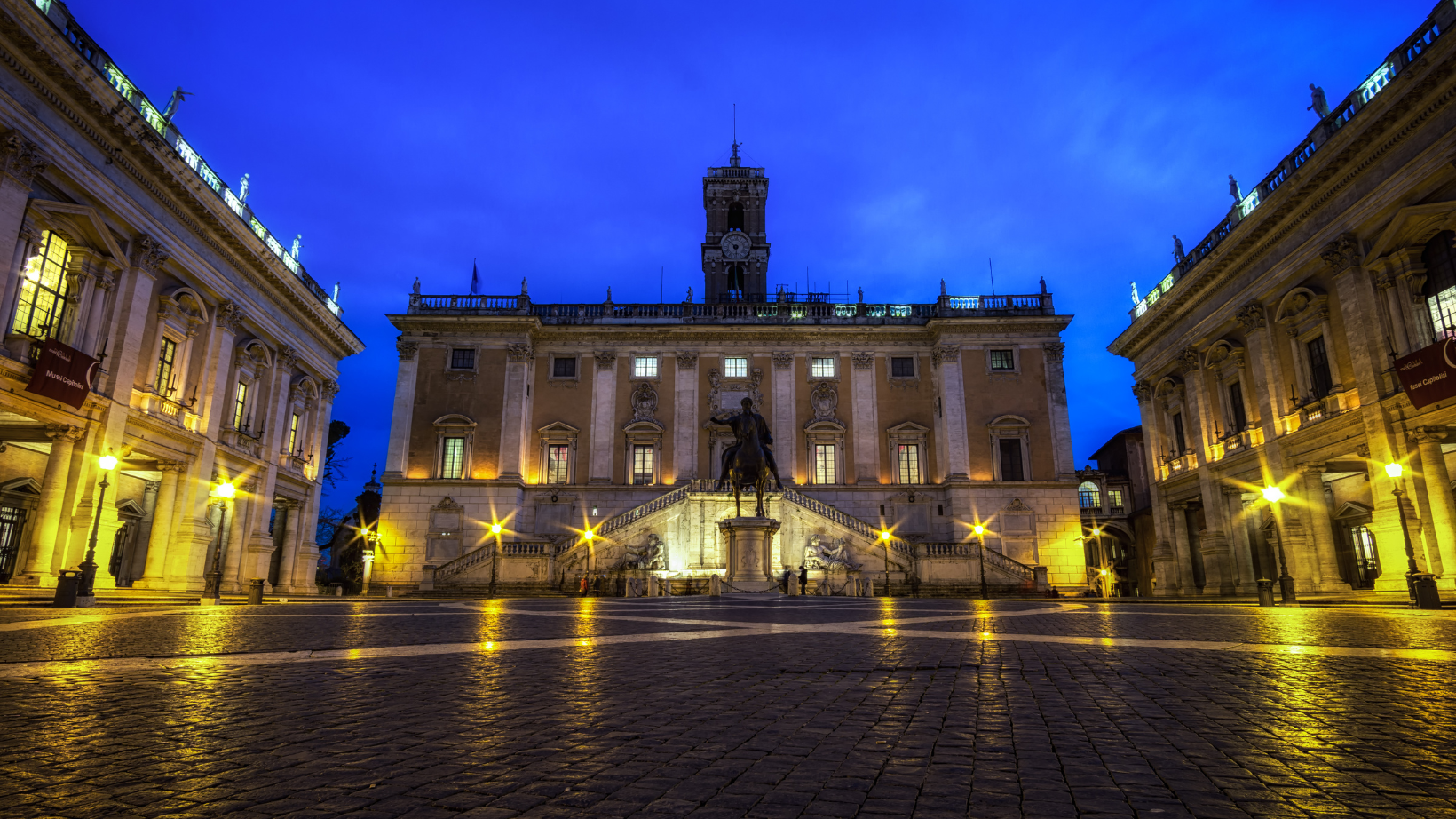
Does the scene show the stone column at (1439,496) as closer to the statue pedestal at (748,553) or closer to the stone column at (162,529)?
the statue pedestal at (748,553)

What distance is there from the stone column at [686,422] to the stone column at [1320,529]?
22.4 metres

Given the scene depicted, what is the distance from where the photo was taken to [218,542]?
25.7 metres

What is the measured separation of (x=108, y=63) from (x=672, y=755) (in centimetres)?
2642

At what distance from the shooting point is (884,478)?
39.9m

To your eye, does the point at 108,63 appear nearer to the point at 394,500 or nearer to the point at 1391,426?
the point at 394,500

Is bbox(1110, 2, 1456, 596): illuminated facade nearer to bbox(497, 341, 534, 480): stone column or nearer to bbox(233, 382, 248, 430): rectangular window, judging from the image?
bbox(497, 341, 534, 480): stone column

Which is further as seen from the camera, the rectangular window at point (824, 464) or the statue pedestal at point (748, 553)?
Answer: the rectangular window at point (824, 464)

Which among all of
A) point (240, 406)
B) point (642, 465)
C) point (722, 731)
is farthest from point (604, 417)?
point (722, 731)

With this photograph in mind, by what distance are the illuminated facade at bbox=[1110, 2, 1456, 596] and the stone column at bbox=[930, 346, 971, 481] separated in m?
9.14

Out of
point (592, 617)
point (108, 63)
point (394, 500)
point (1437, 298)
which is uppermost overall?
point (108, 63)

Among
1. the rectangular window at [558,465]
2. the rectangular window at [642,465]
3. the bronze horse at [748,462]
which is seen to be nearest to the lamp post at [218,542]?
the bronze horse at [748,462]

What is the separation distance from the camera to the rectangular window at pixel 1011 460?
39062mm

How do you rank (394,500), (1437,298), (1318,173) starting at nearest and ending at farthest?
(1437,298), (1318,173), (394,500)

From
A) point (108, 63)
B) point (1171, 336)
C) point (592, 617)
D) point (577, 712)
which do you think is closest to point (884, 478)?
point (1171, 336)
